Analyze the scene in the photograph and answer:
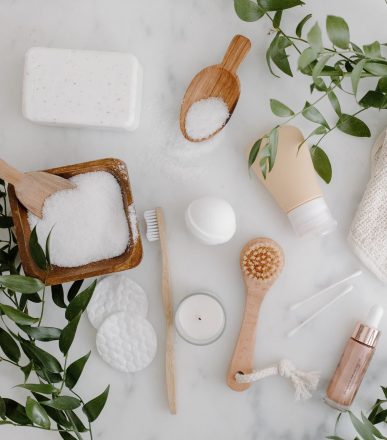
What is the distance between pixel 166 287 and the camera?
36.1 inches

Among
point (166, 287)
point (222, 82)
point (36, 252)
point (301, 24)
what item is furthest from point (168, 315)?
point (301, 24)

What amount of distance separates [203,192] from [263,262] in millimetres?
145

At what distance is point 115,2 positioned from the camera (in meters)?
0.93

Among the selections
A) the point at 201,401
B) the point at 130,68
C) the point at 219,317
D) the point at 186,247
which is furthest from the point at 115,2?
the point at 201,401

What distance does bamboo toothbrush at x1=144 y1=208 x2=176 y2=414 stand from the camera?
3.01 ft

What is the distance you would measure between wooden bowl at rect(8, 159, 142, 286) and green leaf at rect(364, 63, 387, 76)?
0.36 meters

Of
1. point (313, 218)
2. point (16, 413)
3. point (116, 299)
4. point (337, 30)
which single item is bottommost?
point (16, 413)

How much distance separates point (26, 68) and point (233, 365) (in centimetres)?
55

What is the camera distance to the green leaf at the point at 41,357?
79cm

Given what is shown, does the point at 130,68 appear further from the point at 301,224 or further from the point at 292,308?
the point at 292,308

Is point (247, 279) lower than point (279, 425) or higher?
higher

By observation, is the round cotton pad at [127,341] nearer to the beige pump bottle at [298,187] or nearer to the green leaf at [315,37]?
the beige pump bottle at [298,187]

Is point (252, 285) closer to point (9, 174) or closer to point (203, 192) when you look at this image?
point (203, 192)

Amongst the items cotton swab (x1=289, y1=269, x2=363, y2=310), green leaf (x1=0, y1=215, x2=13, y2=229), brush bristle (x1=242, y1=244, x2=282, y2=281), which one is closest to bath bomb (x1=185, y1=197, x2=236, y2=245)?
brush bristle (x1=242, y1=244, x2=282, y2=281)
